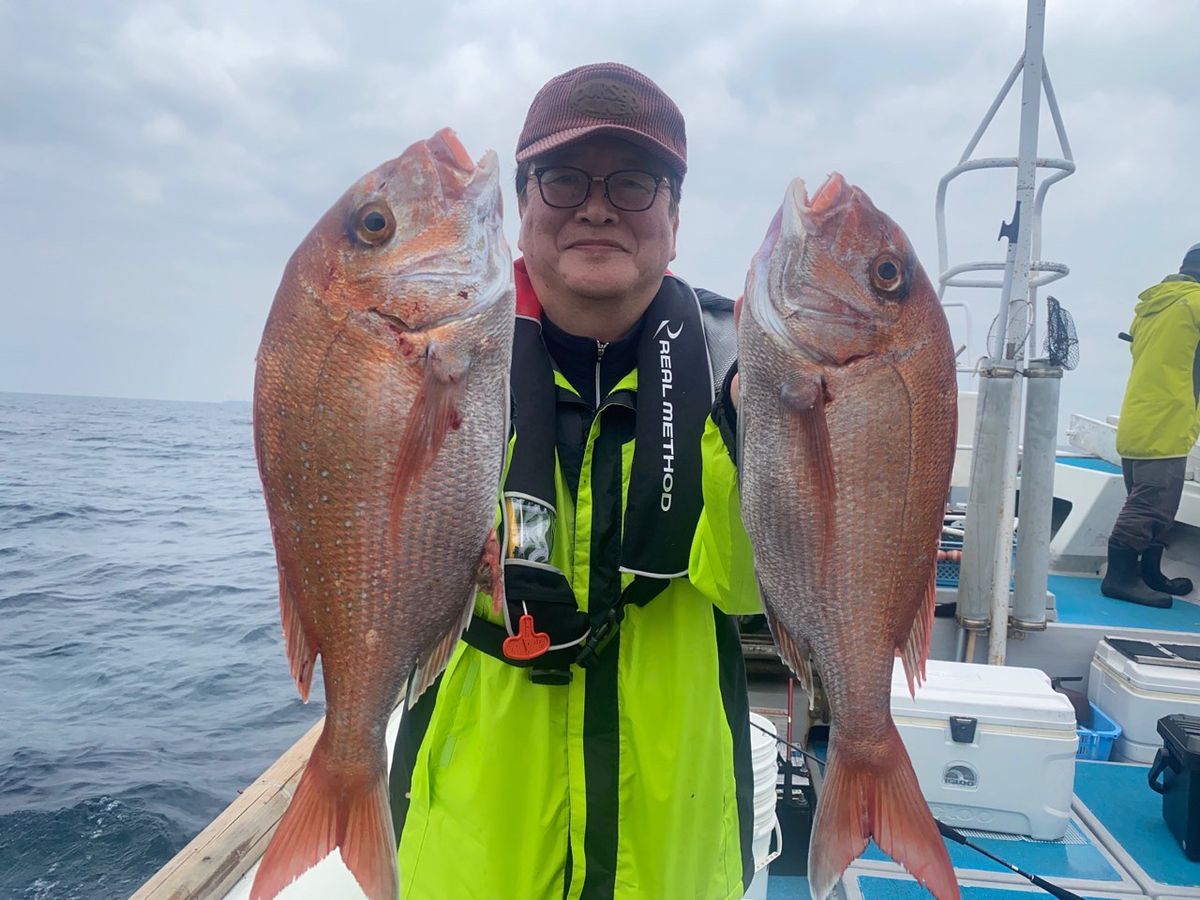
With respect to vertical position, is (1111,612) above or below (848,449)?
below

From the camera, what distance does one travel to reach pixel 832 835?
150 cm

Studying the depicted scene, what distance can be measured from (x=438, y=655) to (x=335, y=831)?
33 cm

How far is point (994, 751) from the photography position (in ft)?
11.2

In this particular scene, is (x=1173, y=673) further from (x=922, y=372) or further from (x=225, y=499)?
(x=225, y=499)

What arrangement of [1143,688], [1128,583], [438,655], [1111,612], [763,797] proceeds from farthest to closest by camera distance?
[1128,583] < [1111,612] < [1143,688] < [763,797] < [438,655]

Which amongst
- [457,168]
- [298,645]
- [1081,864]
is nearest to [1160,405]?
[1081,864]

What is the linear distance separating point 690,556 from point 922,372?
60 centimetres

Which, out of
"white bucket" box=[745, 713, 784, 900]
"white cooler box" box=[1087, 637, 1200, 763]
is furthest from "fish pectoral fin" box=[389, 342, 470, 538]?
"white cooler box" box=[1087, 637, 1200, 763]

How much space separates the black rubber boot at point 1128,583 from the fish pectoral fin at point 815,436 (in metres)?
5.45

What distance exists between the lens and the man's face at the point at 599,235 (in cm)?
179

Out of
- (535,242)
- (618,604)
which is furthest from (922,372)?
(535,242)

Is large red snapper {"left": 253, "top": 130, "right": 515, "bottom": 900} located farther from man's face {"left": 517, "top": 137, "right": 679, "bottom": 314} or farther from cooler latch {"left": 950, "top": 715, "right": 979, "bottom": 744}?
cooler latch {"left": 950, "top": 715, "right": 979, "bottom": 744}

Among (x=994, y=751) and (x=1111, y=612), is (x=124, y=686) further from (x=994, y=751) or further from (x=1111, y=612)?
(x=1111, y=612)

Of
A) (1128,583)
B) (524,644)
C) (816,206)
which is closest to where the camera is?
(816,206)
